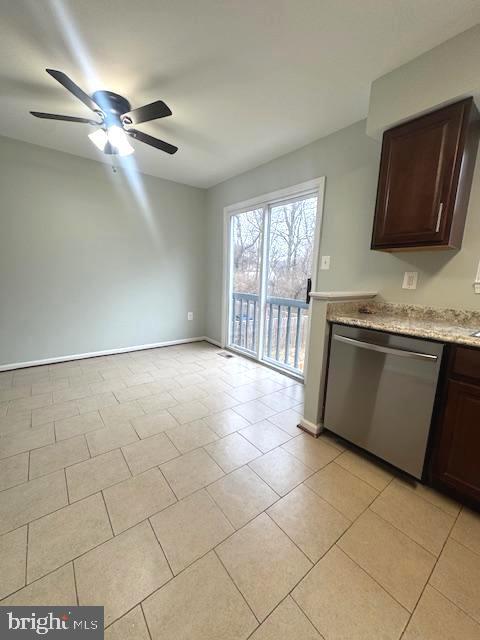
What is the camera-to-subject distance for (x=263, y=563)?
3.62ft

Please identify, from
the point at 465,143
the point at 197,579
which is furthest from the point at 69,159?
the point at 197,579

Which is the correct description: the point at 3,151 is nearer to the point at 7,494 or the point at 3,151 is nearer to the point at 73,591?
the point at 7,494

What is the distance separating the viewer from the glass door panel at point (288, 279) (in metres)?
2.87

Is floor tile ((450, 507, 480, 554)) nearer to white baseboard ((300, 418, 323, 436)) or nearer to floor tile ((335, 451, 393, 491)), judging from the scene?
floor tile ((335, 451, 393, 491))

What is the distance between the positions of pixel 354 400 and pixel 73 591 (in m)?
1.68

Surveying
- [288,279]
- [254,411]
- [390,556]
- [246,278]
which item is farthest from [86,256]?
[390,556]

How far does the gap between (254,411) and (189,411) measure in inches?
Result: 22.7

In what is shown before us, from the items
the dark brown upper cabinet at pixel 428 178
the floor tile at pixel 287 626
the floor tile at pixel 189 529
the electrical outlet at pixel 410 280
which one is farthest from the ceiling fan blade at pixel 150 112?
the floor tile at pixel 287 626

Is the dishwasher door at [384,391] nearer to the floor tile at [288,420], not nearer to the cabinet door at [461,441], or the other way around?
the cabinet door at [461,441]

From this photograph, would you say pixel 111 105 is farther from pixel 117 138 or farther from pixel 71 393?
pixel 71 393

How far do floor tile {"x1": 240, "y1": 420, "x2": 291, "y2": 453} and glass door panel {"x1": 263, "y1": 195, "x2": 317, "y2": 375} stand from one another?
1.11m

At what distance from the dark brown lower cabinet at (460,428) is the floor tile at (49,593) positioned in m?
1.81

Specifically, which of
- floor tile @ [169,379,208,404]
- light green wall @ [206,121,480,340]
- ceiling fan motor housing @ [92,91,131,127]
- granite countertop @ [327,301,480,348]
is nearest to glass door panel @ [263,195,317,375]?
light green wall @ [206,121,480,340]

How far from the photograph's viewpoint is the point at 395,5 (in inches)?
49.3
